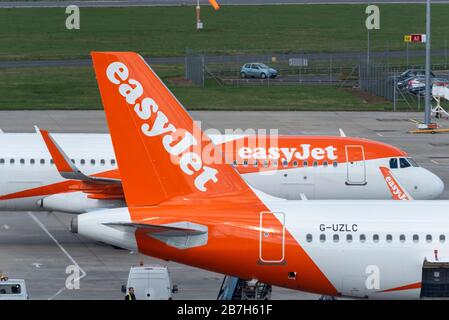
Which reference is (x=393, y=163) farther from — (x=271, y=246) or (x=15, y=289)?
(x=15, y=289)

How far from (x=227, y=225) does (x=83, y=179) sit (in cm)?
1400

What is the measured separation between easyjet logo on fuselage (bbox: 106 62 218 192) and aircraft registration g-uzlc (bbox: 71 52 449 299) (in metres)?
0.02

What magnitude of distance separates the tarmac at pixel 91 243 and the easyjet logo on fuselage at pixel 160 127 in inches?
294

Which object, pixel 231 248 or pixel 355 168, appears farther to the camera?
pixel 355 168

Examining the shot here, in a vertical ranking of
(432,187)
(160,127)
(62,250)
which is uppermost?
(160,127)

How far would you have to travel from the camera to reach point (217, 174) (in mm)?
26562

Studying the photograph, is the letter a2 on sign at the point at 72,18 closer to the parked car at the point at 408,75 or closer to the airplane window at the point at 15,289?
the parked car at the point at 408,75

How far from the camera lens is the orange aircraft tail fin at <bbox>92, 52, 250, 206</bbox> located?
83.8 ft

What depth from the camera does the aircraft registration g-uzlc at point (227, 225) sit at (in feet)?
84.1

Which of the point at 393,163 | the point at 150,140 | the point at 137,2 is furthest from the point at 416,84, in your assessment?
the point at 137,2

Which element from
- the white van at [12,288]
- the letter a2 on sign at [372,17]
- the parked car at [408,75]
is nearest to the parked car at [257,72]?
the parked car at [408,75]

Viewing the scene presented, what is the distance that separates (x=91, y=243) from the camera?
41.0 m

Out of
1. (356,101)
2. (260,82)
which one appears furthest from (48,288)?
(260,82)

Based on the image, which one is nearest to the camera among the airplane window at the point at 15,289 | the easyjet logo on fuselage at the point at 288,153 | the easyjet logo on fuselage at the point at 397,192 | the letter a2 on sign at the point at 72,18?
the airplane window at the point at 15,289
